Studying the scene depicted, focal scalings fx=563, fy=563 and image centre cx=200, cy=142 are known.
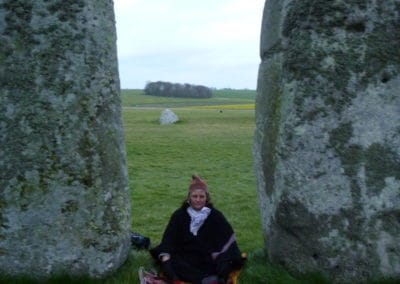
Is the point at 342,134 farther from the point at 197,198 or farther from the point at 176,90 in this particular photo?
the point at 176,90

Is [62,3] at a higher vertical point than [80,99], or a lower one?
higher

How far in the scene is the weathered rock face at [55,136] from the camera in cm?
530

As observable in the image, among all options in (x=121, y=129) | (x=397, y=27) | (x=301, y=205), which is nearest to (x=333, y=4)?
(x=397, y=27)

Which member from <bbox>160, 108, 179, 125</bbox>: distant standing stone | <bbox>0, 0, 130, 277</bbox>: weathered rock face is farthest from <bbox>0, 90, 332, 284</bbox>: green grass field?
<bbox>160, 108, 179, 125</bbox>: distant standing stone

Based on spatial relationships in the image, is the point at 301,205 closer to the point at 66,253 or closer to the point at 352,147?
the point at 352,147

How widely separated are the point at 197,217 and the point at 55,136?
172 centimetres

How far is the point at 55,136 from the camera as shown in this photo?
17.5ft

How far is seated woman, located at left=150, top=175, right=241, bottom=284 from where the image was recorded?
18.9ft

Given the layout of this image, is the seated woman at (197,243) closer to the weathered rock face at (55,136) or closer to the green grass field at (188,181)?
the green grass field at (188,181)

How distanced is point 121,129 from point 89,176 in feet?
1.98

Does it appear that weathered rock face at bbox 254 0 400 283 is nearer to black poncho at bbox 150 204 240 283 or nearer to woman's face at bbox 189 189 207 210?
black poncho at bbox 150 204 240 283

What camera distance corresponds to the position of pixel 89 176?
17.9 ft

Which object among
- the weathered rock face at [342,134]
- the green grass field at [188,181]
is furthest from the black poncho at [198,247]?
the weathered rock face at [342,134]

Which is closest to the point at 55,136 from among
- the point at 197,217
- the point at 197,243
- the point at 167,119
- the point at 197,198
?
the point at 197,198
